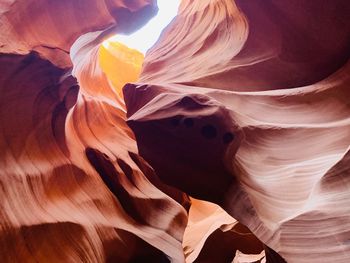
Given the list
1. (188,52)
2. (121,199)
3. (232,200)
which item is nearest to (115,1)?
(188,52)

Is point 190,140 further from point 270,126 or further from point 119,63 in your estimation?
point 119,63

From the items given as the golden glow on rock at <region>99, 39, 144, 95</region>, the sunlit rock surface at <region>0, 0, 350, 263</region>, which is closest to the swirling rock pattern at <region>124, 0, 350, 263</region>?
the sunlit rock surface at <region>0, 0, 350, 263</region>

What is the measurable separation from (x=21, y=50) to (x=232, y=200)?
2.73 metres

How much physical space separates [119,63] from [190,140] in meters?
9.95

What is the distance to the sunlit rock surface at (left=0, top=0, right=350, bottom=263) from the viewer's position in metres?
3.33

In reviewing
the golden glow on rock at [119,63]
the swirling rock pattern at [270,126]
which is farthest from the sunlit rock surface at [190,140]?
the golden glow on rock at [119,63]

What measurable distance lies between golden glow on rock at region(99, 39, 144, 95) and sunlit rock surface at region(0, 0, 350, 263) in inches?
237

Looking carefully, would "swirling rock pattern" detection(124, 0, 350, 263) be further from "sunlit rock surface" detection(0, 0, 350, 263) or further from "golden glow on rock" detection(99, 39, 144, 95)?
"golden glow on rock" detection(99, 39, 144, 95)

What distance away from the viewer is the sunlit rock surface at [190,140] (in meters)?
3.33

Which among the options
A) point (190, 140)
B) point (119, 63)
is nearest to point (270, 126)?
point (190, 140)

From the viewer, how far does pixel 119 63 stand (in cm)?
1362

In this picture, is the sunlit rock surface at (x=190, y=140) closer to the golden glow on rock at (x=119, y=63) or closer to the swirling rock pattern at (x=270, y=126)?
the swirling rock pattern at (x=270, y=126)

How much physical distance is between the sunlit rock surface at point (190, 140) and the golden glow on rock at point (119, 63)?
603 centimetres

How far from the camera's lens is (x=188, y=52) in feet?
22.3
